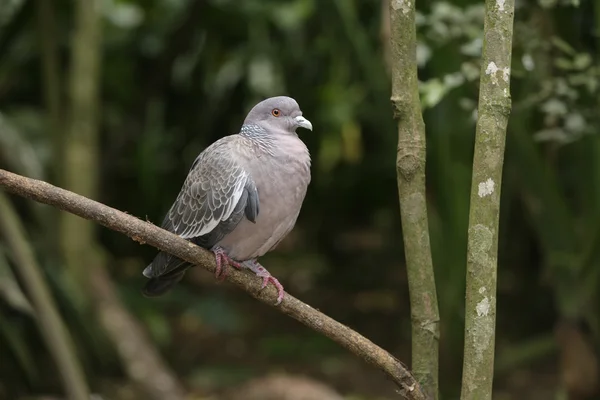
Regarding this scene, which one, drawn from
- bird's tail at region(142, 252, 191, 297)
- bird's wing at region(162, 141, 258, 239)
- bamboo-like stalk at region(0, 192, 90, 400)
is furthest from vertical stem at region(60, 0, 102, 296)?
bird's wing at region(162, 141, 258, 239)

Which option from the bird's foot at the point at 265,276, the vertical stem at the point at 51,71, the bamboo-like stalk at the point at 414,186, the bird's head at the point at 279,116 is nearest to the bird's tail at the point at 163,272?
the bird's foot at the point at 265,276

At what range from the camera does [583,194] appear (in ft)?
15.8

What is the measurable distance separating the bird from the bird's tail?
11cm

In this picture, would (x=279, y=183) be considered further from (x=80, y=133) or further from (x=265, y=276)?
(x=80, y=133)

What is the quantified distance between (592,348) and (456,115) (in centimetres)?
140

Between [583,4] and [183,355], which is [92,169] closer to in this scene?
[183,355]

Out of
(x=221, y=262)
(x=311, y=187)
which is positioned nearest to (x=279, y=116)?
(x=221, y=262)

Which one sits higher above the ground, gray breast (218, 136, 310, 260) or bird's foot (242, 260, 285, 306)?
gray breast (218, 136, 310, 260)

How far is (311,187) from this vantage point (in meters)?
7.23

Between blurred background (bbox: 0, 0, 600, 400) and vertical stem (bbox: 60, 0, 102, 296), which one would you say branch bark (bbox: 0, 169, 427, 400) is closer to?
blurred background (bbox: 0, 0, 600, 400)

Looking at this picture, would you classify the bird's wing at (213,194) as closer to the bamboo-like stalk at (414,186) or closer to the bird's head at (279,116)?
the bird's head at (279,116)

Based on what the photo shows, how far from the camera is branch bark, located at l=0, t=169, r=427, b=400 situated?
2230 millimetres

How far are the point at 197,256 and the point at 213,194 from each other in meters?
0.29

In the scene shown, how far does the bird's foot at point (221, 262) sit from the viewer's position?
2610mm
